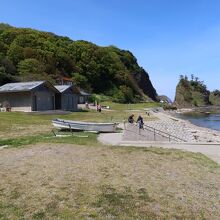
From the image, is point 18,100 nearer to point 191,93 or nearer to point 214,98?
point 191,93

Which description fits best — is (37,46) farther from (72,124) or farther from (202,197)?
(202,197)

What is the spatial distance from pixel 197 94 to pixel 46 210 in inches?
6489

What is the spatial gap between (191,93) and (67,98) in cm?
11397

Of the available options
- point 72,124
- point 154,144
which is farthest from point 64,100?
point 154,144

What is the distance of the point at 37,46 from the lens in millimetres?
107312

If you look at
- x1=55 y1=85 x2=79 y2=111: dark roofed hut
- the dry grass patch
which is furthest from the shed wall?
the dry grass patch

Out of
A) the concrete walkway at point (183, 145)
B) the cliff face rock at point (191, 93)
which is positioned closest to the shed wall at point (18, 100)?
the concrete walkway at point (183, 145)

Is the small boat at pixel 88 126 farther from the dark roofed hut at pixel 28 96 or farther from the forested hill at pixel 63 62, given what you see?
the forested hill at pixel 63 62

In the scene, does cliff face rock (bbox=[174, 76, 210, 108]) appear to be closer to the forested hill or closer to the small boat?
the forested hill

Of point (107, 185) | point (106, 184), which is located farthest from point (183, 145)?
point (107, 185)

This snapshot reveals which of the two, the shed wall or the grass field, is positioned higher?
the shed wall

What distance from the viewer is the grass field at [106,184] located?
10.2 metres

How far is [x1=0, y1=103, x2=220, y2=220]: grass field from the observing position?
1019 centimetres

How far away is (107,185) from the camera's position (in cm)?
1253
